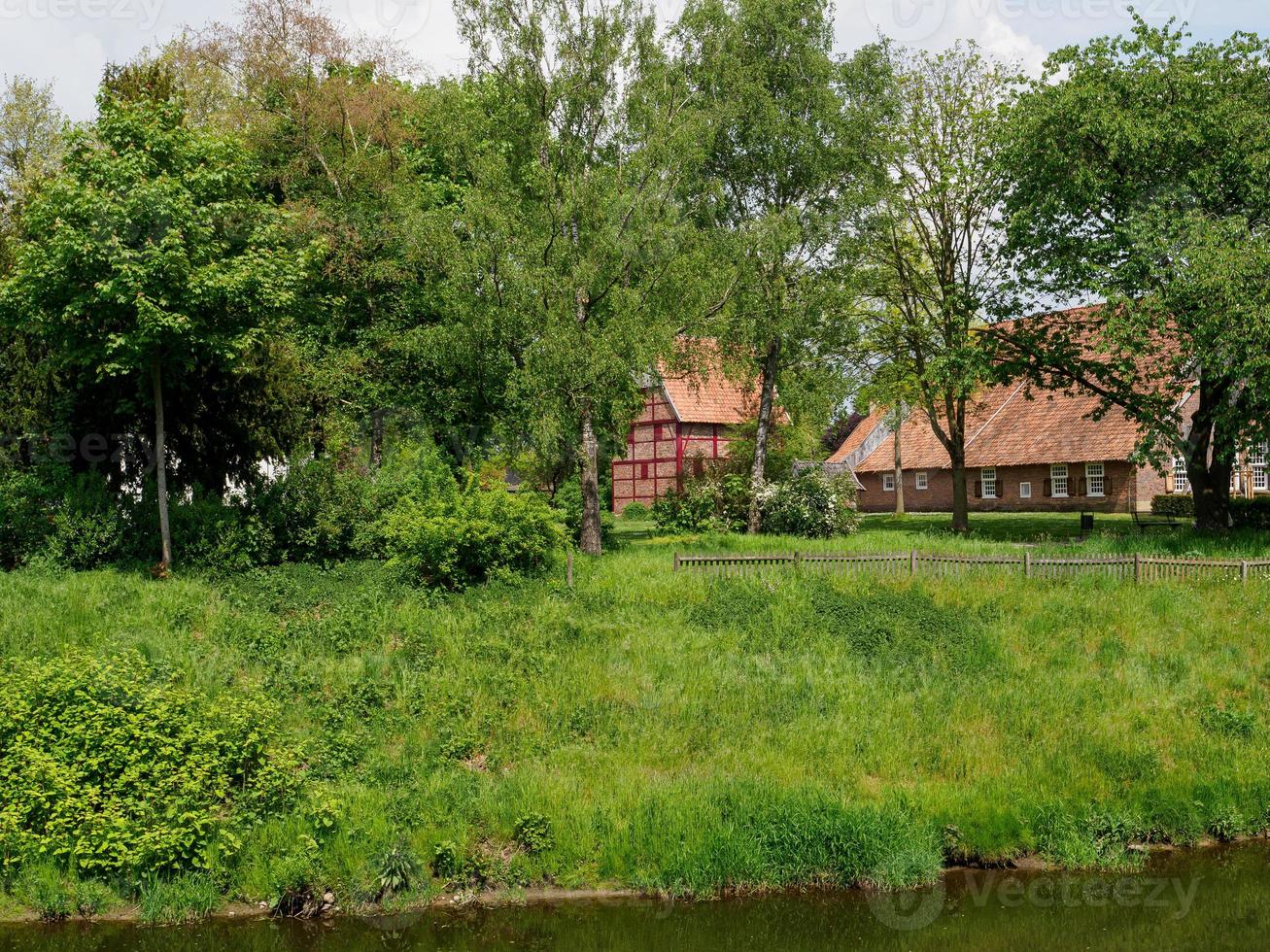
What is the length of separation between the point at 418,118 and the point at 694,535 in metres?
Answer: 14.4

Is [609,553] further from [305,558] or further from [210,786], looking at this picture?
[210,786]

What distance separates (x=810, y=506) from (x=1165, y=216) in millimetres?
11356

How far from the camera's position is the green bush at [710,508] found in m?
32.2

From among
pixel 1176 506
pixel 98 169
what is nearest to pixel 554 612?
pixel 98 169

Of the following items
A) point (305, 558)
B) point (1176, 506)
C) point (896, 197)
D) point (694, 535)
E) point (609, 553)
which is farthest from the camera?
point (1176, 506)

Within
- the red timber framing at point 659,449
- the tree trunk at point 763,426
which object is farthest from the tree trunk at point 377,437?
the red timber framing at point 659,449

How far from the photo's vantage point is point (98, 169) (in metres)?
19.8

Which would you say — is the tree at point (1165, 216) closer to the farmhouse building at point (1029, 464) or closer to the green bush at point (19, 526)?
the farmhouse building at point (1029, 464)

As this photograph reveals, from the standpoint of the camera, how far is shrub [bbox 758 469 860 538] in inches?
1179

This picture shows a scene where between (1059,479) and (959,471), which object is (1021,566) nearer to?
(959,471)

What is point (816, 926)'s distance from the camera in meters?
11.8

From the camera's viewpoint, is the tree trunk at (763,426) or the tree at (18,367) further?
the tree trunk at (763,426)

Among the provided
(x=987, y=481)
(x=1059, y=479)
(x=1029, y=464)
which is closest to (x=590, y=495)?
(x=1029, y=464)

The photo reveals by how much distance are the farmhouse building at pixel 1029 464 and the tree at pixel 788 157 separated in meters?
8.91
